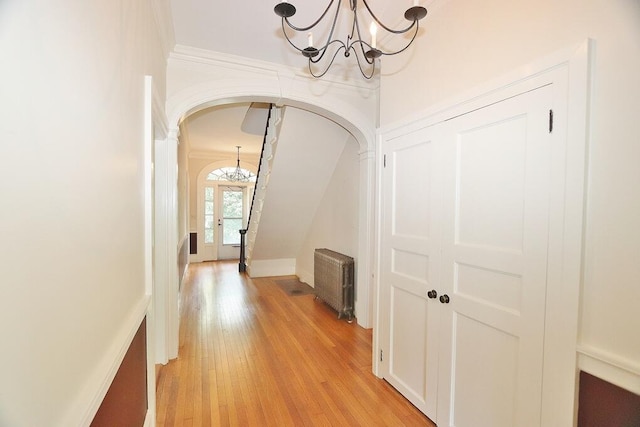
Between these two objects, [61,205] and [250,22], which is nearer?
[61,205]

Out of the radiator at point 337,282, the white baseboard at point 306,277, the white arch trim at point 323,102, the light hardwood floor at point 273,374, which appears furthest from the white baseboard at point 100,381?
the white baseboard at point 306,277

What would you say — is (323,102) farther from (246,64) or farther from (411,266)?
(411,266)

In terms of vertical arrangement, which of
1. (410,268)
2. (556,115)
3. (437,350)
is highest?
(556,115)

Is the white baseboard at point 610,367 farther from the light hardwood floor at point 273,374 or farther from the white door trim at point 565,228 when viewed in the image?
the light hardwood floor at point 273,374

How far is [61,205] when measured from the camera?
752 millimetres

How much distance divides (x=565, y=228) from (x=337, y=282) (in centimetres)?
281

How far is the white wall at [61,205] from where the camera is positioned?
1.82ft

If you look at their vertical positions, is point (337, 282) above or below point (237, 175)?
below

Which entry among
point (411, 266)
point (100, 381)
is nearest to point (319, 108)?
point (411, 266)

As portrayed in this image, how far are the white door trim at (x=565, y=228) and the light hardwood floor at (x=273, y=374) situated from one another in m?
0.96

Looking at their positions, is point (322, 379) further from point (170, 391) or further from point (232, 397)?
point (170, 391)

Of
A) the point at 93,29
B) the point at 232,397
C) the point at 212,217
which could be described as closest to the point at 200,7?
the point at 93,29

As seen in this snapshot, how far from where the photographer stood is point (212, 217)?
7.74 m

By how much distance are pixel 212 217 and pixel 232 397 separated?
6.13 m
